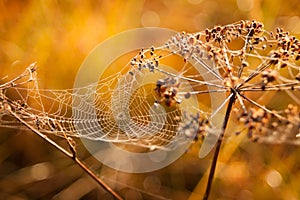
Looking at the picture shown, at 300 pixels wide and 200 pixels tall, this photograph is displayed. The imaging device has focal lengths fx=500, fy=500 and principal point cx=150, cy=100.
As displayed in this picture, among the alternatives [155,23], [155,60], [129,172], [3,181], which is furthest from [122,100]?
[155,23]

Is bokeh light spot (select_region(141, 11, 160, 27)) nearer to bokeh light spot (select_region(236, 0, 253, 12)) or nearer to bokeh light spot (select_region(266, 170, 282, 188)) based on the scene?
bokeh light spot (select_region(236, 0, 253, 12))

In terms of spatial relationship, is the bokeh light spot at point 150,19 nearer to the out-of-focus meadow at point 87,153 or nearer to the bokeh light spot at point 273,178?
the out-of-focus meadow at point 87,153

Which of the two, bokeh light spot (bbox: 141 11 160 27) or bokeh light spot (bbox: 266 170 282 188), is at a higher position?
bokeh light spot (bbox: 141 11 160 27)

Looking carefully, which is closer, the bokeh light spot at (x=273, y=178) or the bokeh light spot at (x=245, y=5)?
the bokeh light spot at (x=273, y=178)

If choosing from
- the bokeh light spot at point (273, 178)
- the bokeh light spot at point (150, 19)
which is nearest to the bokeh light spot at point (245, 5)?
the bokeh light spot at point (150, 19)

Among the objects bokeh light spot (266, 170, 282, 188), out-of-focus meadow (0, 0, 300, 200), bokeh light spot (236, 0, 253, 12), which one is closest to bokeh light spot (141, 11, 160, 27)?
out-of-focus meadow (0, 0, 300, 200)

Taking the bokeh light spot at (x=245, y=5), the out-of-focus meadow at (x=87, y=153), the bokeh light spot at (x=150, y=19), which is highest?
the bokeh light spot at (x=245, y=5)

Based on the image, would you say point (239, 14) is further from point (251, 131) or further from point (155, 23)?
point (251, 131)

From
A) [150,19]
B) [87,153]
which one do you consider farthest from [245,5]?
[87,153]

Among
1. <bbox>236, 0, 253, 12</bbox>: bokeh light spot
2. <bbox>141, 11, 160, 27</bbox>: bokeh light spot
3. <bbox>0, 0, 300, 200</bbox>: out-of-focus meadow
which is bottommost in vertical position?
<bbox>0, 0, 300, 200</bbox>: out-of-focus meadow
